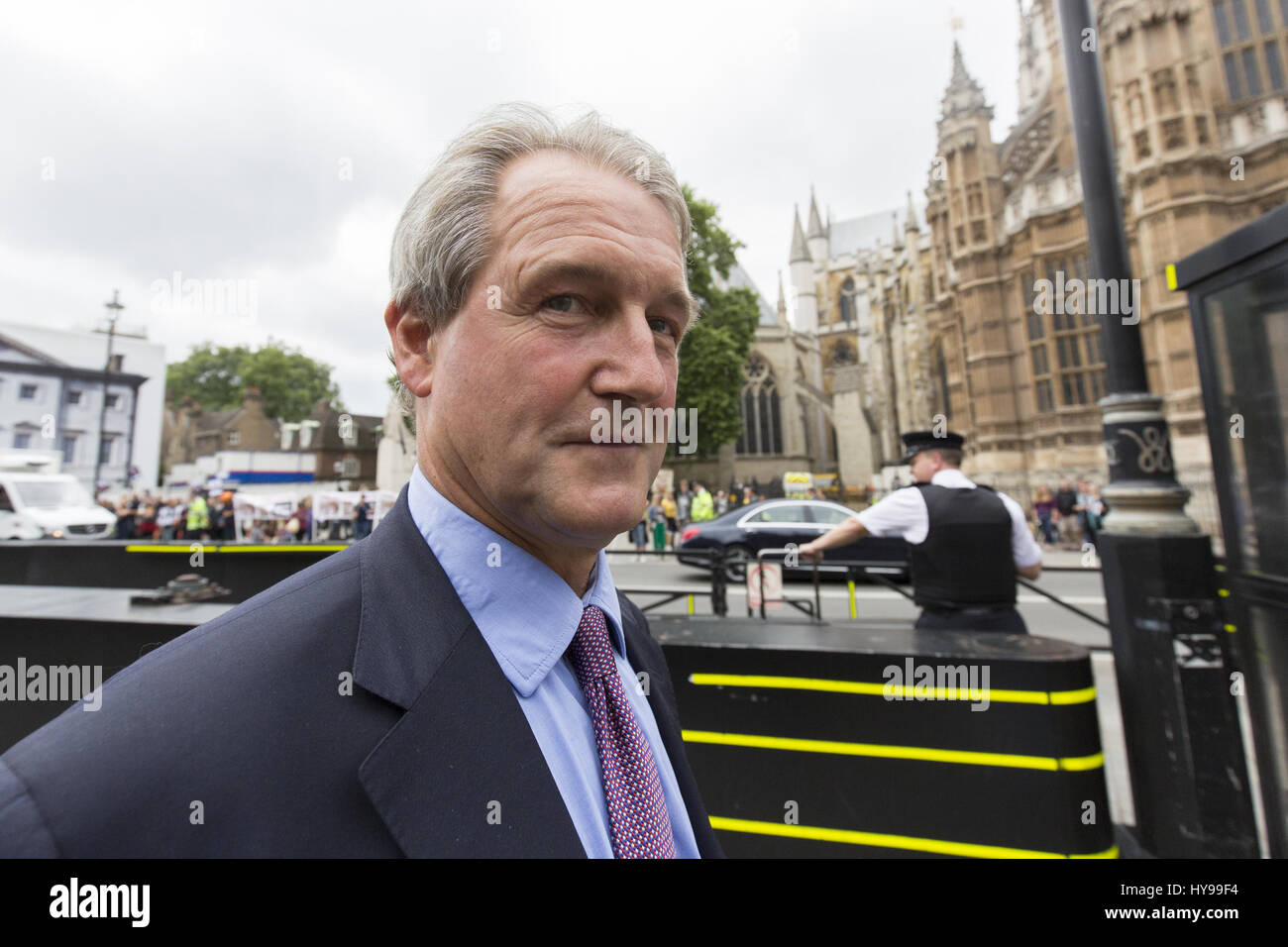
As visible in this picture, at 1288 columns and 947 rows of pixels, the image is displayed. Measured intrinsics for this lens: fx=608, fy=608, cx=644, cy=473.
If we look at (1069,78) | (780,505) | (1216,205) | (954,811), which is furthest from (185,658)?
(1216,205)

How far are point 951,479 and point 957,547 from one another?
48cm

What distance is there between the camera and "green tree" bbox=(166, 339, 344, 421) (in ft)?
174

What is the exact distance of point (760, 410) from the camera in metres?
39.6

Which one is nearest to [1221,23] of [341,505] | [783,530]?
[783,530]

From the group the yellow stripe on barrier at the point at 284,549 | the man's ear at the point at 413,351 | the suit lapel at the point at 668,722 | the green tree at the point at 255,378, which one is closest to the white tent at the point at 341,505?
the yellow stripe on barrier at the point at 284,549

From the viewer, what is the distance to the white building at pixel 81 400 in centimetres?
3481

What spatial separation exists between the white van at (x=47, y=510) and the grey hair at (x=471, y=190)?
1754cm

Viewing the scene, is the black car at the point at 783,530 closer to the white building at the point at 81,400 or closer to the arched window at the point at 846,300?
the white building at the point at 81,400

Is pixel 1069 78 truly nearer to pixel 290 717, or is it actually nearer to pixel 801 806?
pixel 801 806

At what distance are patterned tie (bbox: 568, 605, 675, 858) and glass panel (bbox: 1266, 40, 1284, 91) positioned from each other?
1020 inches

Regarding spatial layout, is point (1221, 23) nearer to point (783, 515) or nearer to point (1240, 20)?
point (1240, 20)

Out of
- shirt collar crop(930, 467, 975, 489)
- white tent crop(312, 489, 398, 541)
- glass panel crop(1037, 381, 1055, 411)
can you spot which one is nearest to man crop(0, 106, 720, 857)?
shirt collar crop(930, 467, 975, 489)

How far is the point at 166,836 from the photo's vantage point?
0.64 metres

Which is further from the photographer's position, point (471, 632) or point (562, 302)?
point (562, 302)
